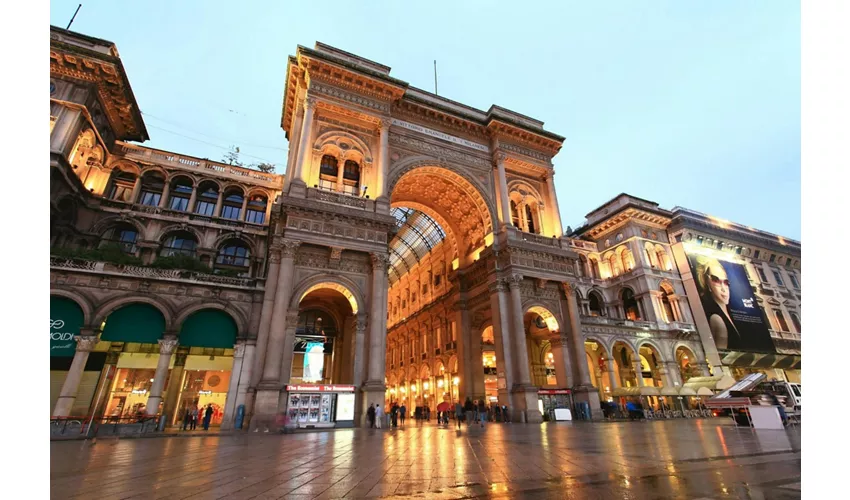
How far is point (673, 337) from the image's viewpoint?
112ft

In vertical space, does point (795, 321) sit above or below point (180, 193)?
below

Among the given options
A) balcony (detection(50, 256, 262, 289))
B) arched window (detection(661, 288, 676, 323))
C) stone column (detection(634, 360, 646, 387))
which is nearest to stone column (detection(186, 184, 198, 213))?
balcony (detection(50, 256, 262, 289))

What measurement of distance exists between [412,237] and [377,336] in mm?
19228

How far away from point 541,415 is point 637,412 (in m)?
8.44

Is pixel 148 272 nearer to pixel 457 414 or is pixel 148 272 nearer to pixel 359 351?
pixel 359 351

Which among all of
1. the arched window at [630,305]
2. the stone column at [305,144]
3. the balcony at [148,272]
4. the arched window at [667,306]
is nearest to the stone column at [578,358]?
the arched window at [630,305]

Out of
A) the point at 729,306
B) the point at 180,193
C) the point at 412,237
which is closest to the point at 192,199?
the point at 180,193

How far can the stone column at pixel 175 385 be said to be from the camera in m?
21.9

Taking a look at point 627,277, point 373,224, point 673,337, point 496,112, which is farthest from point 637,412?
point 496,112

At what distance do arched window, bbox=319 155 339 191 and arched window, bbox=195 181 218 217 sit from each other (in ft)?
30.5

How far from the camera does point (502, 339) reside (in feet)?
76.6
